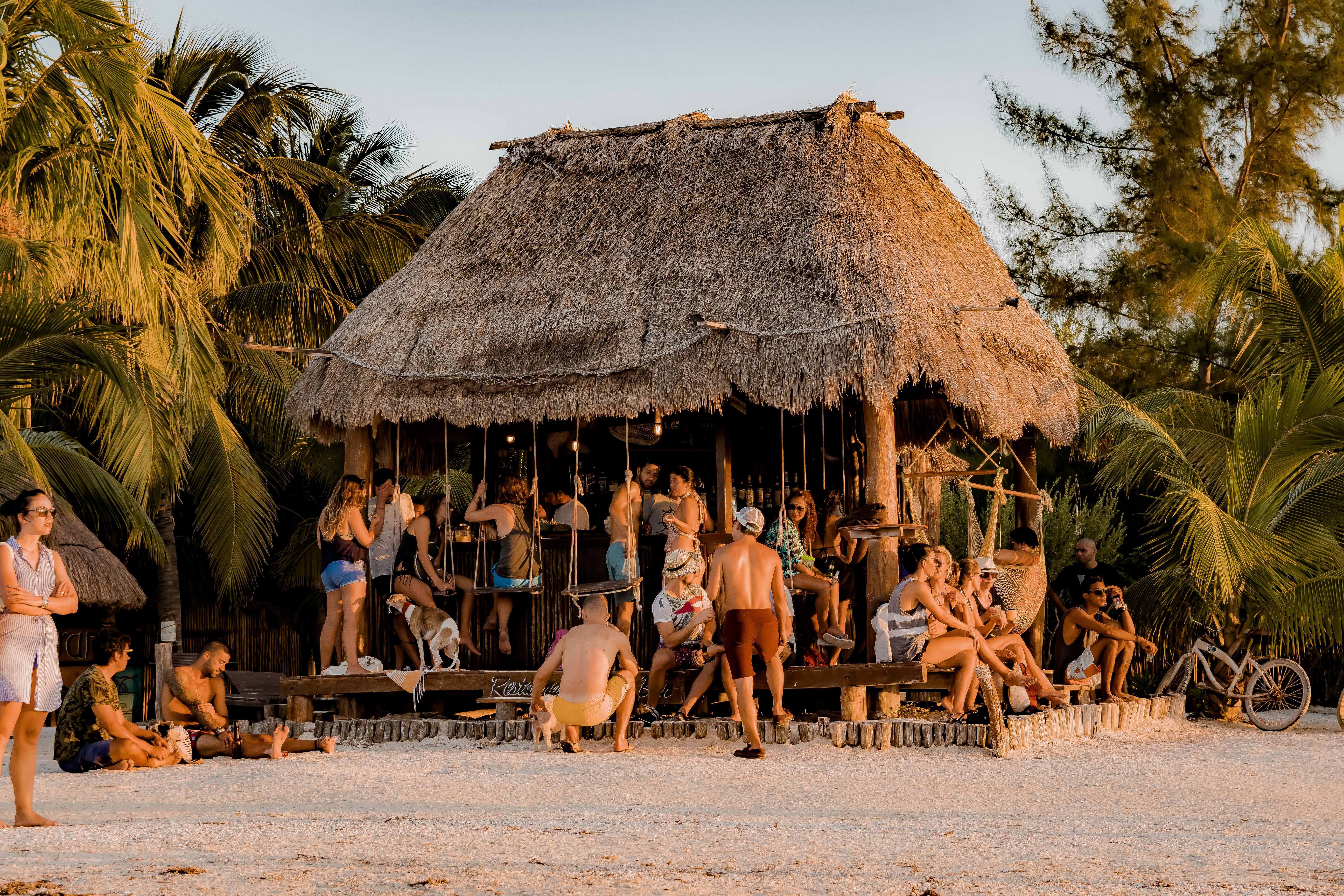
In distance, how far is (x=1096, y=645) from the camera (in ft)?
39.4

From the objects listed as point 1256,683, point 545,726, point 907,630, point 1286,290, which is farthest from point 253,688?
point 1286,290

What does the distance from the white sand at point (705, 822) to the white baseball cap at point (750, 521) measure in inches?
57.6

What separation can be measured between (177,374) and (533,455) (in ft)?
11.2

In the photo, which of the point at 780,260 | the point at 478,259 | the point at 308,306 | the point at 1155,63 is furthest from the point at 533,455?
the point at 1155,63

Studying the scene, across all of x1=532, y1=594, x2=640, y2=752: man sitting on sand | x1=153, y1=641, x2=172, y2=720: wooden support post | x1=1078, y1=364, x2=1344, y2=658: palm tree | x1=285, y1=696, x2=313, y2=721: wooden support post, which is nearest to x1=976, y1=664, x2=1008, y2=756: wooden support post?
x1=532, y1=594, x2=640, y2=752: man sitting on sand

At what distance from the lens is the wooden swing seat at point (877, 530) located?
1076 cm

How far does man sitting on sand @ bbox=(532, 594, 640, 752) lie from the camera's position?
9570mm

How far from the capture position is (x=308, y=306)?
1938 centimetres

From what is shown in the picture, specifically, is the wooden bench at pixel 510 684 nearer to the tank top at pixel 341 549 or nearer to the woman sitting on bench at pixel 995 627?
the woman sitting on bench at pixel 995 627

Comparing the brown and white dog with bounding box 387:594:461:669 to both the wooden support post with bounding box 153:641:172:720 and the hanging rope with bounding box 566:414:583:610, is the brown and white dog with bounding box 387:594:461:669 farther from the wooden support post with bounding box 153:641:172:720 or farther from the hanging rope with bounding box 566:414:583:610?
the wooden support post with bounding box 153:641:172:720

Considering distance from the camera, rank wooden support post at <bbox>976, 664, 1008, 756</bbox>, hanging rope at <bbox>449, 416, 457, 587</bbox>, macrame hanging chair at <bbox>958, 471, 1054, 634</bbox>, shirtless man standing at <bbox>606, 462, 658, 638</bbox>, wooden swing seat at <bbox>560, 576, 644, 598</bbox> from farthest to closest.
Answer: macrame hanging chair at <bbox>958, 471, 1054, 634</bbox> → hanging rope at <bbox>449, 416, 457, 587</bbox> → shirtless man standing at <bbox>606, 462, 658, 638</bbox> → wooden swing seat at <bbox>560, 576, 644, 598</bbox> → wooden support post at <bbox>976, 664, 1008, 756</bbox>

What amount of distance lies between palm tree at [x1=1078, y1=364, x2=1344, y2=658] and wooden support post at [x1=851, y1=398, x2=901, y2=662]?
2491 millimetres

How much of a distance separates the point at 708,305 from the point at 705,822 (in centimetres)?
503

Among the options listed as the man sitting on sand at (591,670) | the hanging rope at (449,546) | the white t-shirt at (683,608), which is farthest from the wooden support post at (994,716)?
the hanging rope at (449,546)
